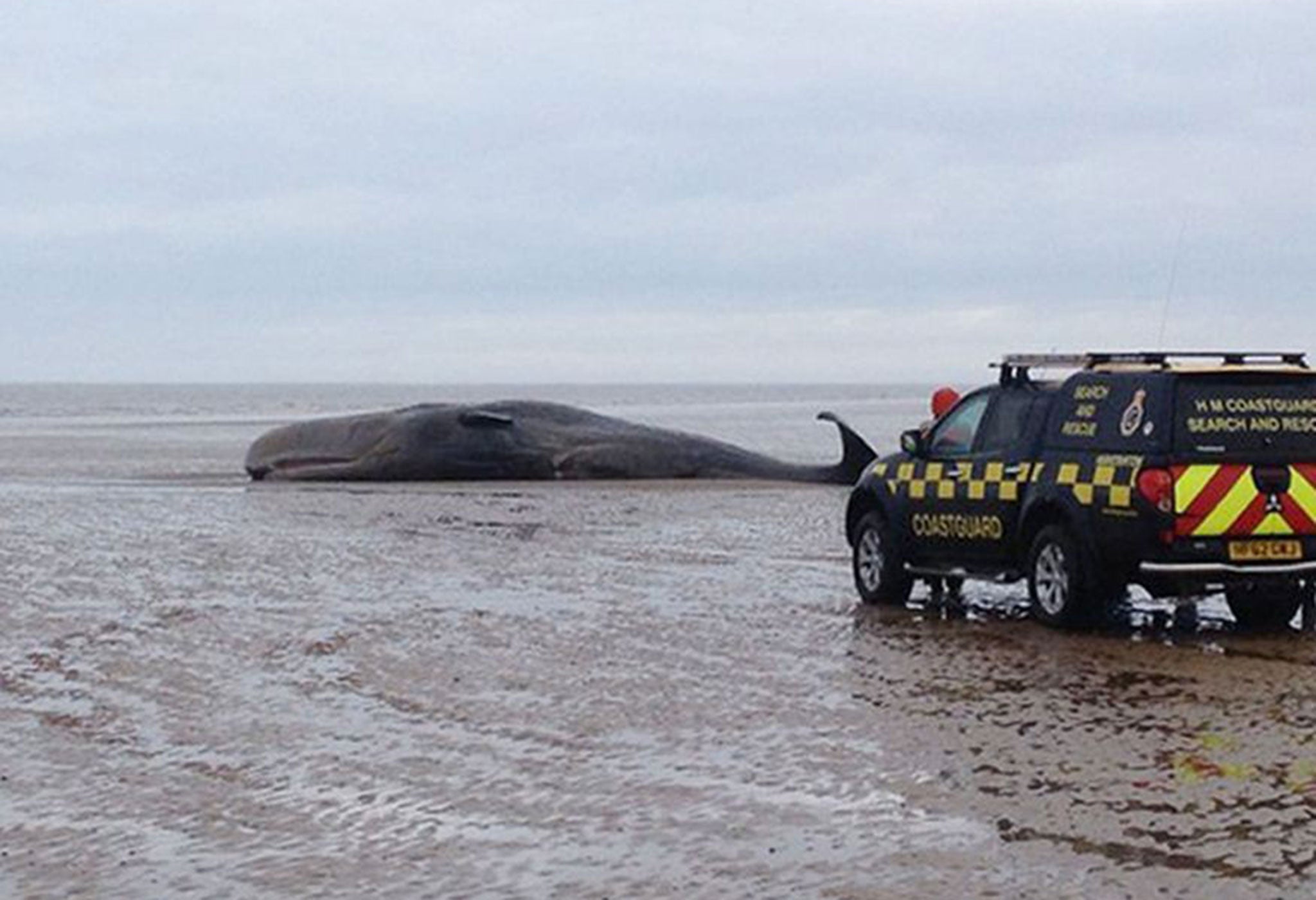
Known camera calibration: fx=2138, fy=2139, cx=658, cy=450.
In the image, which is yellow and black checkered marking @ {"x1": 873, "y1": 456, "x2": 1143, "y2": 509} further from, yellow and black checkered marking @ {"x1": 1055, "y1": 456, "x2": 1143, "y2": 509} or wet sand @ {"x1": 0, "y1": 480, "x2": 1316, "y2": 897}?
wet sand @ {"x1": 0, "y1": 480, "x2": 1316, "y2": 897}

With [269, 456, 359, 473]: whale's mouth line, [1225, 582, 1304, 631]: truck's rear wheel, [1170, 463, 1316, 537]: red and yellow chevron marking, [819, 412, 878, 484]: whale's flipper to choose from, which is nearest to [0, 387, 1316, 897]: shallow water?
[1225, 582, 1304, 631]: truck's rear wheel

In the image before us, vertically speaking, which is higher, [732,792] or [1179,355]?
[1179,355]

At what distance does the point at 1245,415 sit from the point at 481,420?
1774 centimetres

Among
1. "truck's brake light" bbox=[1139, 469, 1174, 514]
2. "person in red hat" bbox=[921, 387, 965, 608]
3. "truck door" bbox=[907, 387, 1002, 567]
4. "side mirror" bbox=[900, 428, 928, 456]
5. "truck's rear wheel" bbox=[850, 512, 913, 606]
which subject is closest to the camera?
"truck's brake light" bbox=[1139, 469, 1174, 514]

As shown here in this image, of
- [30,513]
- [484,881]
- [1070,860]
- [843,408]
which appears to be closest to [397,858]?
[484,881]

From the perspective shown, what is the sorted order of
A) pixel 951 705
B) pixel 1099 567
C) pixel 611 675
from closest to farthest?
1. pixel 951 705
2. pixel 611 675
3. pixel 1099 567

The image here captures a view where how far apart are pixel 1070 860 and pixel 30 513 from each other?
55.4ft

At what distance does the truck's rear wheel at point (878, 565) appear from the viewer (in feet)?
49.2

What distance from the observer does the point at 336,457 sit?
98.6ft

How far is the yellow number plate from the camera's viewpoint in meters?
13.0

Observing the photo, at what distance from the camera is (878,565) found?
15172 millimetres

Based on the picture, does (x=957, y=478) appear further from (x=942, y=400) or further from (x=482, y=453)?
(x=482, y=453)

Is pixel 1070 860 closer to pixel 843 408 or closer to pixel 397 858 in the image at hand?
pixel 397 858

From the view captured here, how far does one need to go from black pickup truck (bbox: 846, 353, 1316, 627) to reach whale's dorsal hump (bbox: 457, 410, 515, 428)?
15760 millimetres
